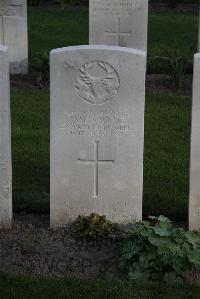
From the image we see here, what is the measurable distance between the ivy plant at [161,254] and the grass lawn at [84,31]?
22.8ft

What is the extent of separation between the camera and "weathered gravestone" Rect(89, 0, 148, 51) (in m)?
11.5

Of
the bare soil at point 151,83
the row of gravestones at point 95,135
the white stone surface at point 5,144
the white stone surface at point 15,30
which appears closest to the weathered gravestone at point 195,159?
the row of gravestones at point 95,135

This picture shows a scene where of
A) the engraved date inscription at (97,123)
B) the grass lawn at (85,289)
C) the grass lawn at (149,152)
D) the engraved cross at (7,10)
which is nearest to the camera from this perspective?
the grass lawn at (85,289)

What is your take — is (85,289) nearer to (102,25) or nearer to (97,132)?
(97,132)

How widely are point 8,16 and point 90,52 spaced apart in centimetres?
623

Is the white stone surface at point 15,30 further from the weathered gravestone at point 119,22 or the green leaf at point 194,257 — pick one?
the green leaf at point 194,257

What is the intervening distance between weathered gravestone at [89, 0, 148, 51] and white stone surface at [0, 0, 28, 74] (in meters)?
1.12

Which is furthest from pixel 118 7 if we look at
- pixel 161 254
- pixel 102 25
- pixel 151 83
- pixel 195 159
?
pixel 161 254

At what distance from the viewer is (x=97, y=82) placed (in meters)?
6.17

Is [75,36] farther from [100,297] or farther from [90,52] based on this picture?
[100,297]

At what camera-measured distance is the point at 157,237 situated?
570 centimetres

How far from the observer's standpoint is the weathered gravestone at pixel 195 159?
608cm

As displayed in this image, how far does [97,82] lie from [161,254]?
1.45 meters

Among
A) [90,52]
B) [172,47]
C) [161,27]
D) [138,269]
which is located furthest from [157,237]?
[161,27]
